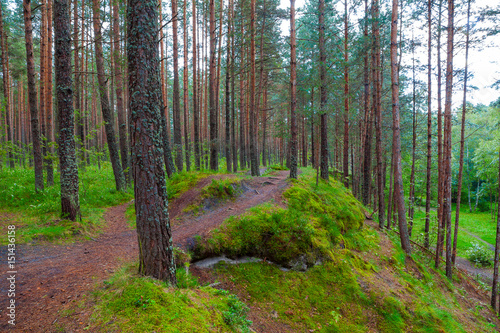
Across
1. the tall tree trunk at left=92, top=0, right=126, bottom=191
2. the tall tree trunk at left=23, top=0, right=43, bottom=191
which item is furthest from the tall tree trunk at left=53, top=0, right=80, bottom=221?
the tall tree trunk at left=23, top=0, right=43, bottom=191

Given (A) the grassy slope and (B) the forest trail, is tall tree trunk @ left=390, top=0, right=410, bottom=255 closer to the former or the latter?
(A) the grassy slope

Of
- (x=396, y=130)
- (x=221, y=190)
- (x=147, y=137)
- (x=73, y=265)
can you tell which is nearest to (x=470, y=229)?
(x=396, y=130)

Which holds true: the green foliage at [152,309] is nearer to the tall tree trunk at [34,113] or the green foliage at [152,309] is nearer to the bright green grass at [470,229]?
the tall tree trunk at [34,113]

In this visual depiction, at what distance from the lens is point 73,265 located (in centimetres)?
457

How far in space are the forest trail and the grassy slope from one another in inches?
16.2

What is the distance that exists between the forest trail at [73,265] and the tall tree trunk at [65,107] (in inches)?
58.2

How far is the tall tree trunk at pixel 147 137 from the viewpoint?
345 cm

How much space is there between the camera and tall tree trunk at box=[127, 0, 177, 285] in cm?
345

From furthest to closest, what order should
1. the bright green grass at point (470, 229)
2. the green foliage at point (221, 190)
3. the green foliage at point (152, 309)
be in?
the bright green grass at point (470, 229), the green foliage at point (221, 190), the green foliage at point (152, 309)

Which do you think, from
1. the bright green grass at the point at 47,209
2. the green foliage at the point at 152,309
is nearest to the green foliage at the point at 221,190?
the bright green grass at the point at 47,209

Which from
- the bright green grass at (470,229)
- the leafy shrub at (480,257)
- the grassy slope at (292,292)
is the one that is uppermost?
the grassy slope at (292,292)

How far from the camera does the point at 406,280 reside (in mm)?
8078

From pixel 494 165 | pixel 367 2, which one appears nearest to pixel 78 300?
pixel 367 2

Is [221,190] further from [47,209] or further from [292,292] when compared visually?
[47,209]
